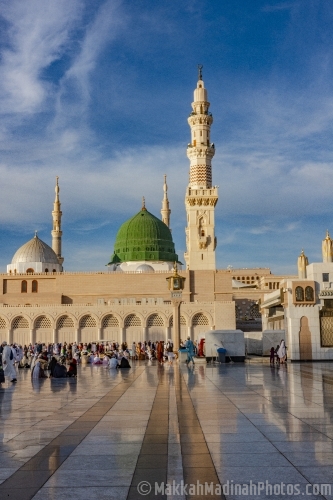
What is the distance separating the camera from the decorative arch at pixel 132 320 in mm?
43531

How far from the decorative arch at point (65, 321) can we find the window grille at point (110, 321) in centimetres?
236

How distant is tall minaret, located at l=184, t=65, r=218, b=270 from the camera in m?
48.6

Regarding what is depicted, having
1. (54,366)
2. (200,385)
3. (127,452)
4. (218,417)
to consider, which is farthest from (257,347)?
(127,452)

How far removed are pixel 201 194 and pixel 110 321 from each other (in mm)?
12995

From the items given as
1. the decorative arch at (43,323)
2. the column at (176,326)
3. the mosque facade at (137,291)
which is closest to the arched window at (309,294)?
the column at (176,326)

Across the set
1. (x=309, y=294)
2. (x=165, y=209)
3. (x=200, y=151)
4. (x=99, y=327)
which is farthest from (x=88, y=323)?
(x=309, y=294)

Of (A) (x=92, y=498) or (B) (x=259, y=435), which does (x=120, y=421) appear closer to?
(B) (x=259, y=435)

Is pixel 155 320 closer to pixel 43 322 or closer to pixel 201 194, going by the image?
pixel 43 322

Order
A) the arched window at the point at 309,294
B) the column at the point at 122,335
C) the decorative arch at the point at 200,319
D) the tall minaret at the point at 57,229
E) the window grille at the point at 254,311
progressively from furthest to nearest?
1. the tall minaret at the point at 57,229
2. the window grille at the point at 254,311
3. the decorative arch at the point at 200,319
4. the column at the point at 122,335
5. the arched window at the point at 309,294

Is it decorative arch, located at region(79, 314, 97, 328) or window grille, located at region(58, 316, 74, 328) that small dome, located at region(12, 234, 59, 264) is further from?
decorative arch, located at region(79, 314, 97, 328)

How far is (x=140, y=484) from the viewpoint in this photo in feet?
12.5

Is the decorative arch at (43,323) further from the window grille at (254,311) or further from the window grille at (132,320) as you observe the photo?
the window grille at (254,311)

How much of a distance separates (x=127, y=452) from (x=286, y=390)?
17.7 feet

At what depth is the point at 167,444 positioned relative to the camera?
5.14m
